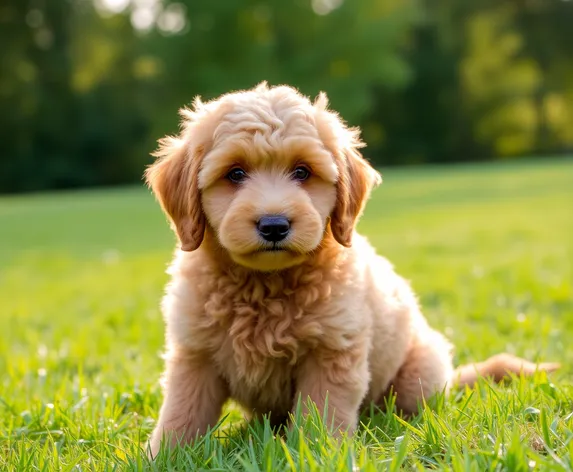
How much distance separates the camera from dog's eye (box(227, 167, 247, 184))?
326cm

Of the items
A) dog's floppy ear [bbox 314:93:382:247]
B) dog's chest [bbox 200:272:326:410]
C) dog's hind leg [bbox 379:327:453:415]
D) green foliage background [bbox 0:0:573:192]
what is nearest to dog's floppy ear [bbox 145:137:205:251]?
dog's chest [bbox 200:272:326:410]

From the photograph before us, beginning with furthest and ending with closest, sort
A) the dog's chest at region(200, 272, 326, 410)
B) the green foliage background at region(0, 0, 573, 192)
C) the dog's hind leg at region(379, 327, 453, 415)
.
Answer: the green foliage background at region(0, 0, 573, 192) → the dog's hind leg at region(379, 327, 453, 415) → the dog's chest at region(200, 272, 326, 410)

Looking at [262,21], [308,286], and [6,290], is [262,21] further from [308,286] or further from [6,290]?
[308,286]

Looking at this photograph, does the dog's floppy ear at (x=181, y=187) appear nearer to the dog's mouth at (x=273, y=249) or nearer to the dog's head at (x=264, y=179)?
the dog's head at (x=264, y=179)

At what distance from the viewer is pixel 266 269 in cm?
314

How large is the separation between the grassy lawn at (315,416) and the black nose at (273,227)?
2.46 ft

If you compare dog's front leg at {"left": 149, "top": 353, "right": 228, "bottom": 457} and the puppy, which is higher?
the puppy

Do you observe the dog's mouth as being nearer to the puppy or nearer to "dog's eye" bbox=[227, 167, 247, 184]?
the puppy

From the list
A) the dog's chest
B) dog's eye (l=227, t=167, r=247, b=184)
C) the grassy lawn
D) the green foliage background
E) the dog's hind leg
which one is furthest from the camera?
the green foliage background

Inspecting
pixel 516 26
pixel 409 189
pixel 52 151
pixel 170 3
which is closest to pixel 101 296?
pixel 409 189

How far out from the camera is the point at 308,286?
3230 millimetres

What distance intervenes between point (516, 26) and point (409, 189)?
31839 millimetres

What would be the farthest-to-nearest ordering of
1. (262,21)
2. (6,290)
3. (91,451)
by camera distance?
(262,21), (6,290), (91,451)

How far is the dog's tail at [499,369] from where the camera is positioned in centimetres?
368
